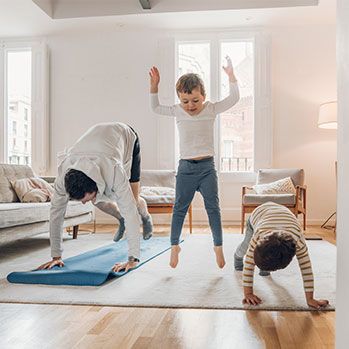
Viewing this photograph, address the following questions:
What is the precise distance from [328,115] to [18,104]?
431 centimetres

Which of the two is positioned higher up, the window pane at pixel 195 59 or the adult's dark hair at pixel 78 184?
the window pane at pixel 195 59

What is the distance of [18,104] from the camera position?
6.54 metres

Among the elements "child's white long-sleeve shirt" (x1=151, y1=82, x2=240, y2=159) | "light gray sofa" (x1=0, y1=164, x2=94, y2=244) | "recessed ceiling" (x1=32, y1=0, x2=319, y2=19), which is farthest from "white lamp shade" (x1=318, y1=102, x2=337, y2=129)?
"child's white long-sleeve shirt" (x1=151, y1=82, x2=240, y2=159)

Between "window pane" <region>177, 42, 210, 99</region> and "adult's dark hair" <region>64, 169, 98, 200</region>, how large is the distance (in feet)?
14.1

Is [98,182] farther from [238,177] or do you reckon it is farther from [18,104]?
[18,104]

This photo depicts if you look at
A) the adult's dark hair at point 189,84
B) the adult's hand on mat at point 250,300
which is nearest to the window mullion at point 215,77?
the adult's dark hair at point 189,84

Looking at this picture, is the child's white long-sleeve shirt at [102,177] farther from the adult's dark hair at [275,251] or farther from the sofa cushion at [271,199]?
the sofa cushion at [271,199]

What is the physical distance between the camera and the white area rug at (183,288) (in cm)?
190

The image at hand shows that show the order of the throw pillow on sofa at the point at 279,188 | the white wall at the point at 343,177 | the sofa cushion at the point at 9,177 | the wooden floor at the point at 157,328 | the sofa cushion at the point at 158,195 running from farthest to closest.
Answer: the throw pillow on sofa at the point at 279,188, the sofa cushion at the point at 158,195, the sofa cushion at the point at 9,177, the wooden floor at the point at 157,328, the white wall at the point at 343,177

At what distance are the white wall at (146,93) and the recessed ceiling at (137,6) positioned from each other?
51cm

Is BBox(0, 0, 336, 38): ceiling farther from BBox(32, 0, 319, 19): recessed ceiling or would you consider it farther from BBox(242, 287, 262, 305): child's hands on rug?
BBox(242, 287, 262, 305): child's hands on rug

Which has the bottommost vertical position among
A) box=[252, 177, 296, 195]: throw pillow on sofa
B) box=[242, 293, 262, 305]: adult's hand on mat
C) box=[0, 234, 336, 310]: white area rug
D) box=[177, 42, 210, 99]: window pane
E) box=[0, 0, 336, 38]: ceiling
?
box=[0, 234, 336, 310]: white area rug

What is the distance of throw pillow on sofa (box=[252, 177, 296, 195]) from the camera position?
4961mm

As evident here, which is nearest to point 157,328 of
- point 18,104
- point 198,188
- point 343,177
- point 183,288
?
point 183,288
